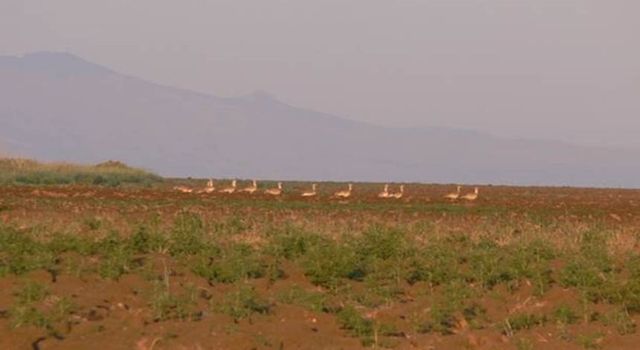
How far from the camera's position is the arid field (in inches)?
599

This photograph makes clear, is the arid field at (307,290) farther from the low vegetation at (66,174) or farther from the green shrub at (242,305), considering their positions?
the low vegetation at (66,174)

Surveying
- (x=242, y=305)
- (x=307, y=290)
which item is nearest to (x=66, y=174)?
(x=307, y=290)

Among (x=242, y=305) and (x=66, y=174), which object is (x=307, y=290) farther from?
(x=66, y=174)

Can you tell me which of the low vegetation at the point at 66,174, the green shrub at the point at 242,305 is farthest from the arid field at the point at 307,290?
the low vegetation at the point at 66,174

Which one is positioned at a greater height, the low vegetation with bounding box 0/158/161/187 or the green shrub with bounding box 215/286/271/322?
the low vegetation with bounding box 0/158/161/187

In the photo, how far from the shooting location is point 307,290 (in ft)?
56.0

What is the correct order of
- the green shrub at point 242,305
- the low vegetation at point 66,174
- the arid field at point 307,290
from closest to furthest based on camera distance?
the arid field at point 307,290, the green shrub at point 242,305, the low vegetation at point 66,174

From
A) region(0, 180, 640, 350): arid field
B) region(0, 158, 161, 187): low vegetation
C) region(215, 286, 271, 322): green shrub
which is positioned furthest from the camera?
region(0, 158, 161, 187): low vegetation

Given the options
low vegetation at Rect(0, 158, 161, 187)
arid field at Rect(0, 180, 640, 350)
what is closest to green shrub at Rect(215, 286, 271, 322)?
arid field at Rect(0, 180, 640, 350)

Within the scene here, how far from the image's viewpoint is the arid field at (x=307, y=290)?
1521cm

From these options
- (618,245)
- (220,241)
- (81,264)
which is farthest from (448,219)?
(81,264)

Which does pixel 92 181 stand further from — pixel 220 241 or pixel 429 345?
pixel 429 345

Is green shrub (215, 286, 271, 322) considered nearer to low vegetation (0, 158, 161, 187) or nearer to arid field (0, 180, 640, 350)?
arid field (0, 180, 640, 350)

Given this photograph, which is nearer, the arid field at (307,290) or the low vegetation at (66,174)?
the arid field at (307,290)
